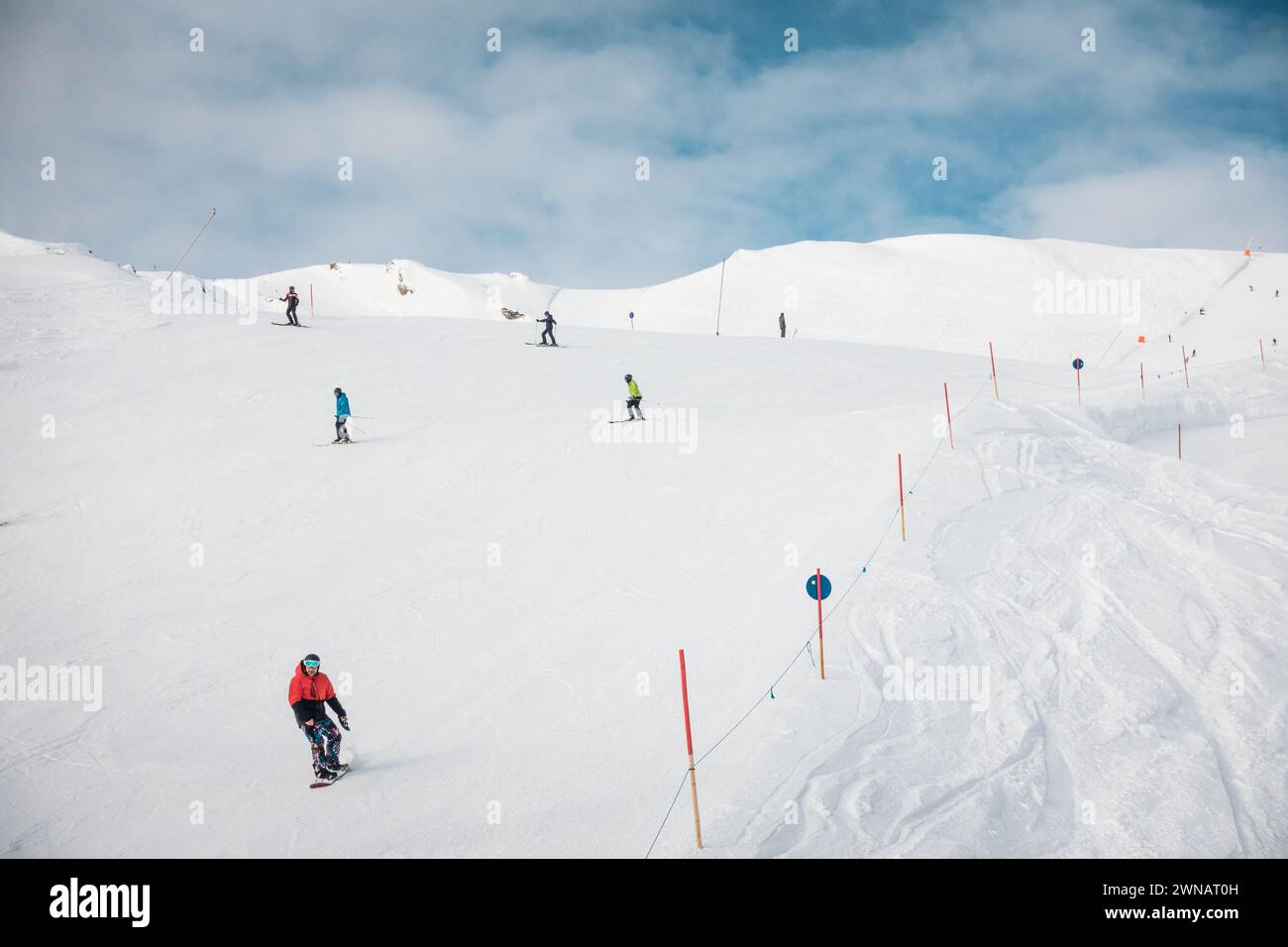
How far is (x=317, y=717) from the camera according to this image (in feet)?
23.4

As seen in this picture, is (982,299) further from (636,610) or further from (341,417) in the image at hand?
(636,610)

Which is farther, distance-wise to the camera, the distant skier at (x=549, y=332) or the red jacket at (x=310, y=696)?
the distant skier at (x=549, y=332)

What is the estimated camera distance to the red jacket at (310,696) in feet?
23.4

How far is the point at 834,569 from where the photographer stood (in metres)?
10.3

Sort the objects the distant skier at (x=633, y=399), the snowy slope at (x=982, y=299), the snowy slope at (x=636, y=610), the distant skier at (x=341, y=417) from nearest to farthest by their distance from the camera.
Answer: the snowy slope at (x=636, y=610) → the distant skier at (x=341, y=417) → the distant skier at (x=633, y=399) → the snowy slope at (x=982, y=299)

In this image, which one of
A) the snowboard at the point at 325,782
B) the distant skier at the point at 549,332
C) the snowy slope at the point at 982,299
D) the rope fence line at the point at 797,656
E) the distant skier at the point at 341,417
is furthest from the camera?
the snowy slope at the point at 982,299

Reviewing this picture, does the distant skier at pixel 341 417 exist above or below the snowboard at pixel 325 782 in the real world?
above

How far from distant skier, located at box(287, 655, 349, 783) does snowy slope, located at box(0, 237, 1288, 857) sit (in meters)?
0.30

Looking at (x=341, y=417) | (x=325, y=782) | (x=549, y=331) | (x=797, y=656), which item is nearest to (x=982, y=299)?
(x=549, y=331)

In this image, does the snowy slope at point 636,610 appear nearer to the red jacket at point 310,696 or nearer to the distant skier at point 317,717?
the distant skier at point 317,717

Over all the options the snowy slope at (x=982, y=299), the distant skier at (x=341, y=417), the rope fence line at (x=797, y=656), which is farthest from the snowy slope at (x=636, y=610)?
the snowy slope at (x=982, y=299)

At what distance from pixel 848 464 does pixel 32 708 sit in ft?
44.1

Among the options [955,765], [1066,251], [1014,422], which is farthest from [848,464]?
[1066,251]
